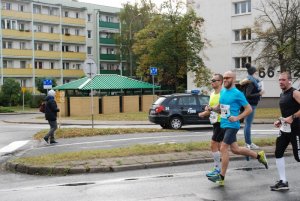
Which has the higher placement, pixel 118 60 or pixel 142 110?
pixel 118 60

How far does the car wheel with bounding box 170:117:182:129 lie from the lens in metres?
21.7

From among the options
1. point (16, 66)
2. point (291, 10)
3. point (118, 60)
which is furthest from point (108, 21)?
point (291, 10)

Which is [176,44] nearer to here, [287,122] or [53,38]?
[53,38]

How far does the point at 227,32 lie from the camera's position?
5166 centimetres

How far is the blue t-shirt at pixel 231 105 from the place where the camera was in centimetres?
809

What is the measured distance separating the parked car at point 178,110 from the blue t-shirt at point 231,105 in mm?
13442

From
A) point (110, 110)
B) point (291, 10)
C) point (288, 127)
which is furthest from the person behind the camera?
point (110, 110)

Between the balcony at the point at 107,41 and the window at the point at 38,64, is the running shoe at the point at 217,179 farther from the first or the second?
the balcony at the point at 107,41

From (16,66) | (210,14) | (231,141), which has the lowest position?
(231,141)

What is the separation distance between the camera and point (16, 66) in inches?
2869

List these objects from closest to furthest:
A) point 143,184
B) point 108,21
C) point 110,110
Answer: point 143,184 → point 110,110 → point 108,21

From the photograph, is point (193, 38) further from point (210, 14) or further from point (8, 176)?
point (8, 176)

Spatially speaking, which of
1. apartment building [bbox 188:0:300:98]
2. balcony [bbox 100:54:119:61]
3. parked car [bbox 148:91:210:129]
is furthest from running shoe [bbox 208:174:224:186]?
balcony [bbox 100:54:119:61]

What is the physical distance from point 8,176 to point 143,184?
3440mm
